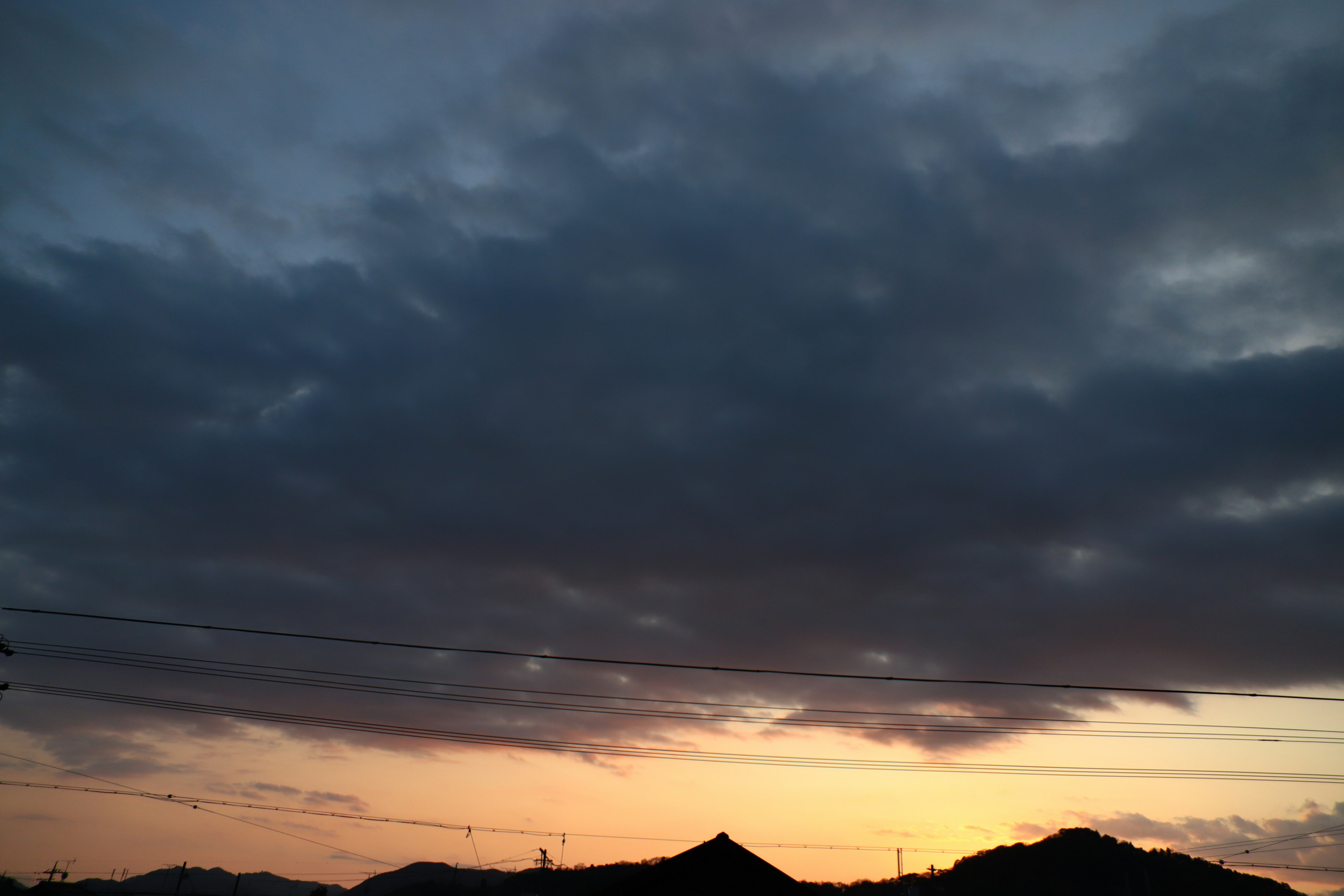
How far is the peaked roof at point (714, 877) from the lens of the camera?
106ft

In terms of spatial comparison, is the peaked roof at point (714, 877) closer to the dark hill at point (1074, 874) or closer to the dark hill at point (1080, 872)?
the dark hill at point (1074, 874)

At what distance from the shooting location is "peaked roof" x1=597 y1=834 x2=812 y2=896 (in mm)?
32219

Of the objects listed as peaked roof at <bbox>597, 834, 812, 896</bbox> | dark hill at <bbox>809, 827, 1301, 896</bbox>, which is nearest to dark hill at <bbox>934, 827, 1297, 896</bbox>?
dark hill at <bbox>809, 827, 1301, 896</bbox>

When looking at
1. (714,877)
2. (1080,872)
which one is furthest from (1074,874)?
(714,877)

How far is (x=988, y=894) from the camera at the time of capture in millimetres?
151750

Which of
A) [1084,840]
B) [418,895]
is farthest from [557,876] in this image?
[1084,840]

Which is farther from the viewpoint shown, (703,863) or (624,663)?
(624,663)

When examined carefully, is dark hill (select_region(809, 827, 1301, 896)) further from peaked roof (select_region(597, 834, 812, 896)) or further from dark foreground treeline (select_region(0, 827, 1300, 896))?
peaked roof (select_region(597, 834, 812, 896))

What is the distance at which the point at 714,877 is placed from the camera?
107 ft

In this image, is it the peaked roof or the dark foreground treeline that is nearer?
the peaked roof

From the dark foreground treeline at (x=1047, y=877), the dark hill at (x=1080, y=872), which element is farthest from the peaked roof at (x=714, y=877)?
the dark hill at (x=1080, y=872)

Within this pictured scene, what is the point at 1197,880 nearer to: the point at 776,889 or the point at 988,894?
the point at 988,894

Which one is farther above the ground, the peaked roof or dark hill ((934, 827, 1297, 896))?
the peaked roof

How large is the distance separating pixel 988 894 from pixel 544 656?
501 ft
